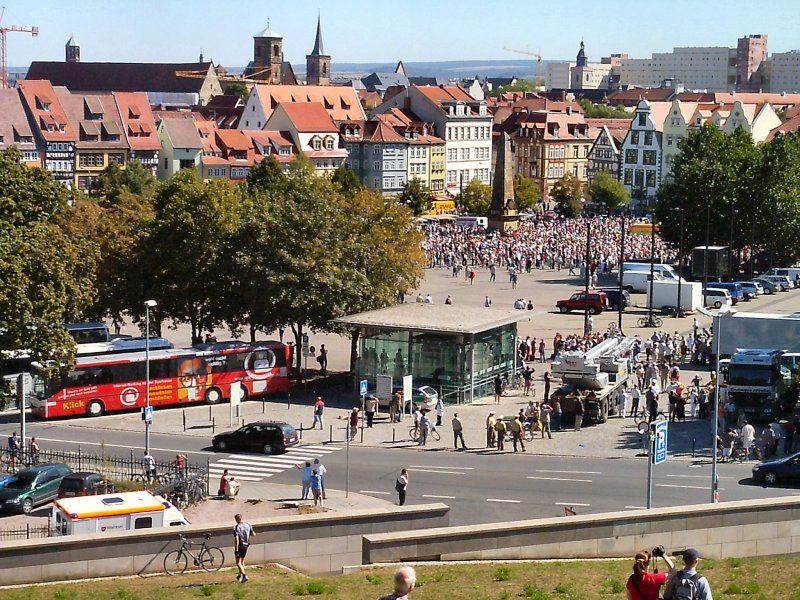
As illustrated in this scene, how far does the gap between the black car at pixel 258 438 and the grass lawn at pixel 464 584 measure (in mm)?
18723

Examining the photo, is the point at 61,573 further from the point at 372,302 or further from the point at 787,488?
the point at 372,302

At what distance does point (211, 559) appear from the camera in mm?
23531

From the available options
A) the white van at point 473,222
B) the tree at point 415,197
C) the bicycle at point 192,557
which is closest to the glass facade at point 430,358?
the bicycle at point 192,557

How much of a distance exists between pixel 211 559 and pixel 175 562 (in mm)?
608

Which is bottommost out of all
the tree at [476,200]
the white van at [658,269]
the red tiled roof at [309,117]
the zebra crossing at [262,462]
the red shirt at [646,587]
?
the zebra crossing at [262,462]

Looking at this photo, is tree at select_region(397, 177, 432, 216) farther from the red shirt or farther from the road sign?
the red shirt

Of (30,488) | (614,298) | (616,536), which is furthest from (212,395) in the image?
(614,298)

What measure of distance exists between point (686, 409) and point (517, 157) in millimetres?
130147

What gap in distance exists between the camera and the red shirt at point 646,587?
53.2 feet

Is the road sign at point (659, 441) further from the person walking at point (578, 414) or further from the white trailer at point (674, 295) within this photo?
the white trailer at point (674, 295)

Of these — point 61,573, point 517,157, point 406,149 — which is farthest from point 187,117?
point 61,573

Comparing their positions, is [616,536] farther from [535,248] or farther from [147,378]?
[535,248]

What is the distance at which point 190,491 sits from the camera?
113ft

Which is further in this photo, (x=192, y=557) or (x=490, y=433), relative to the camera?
(x=490, y=433)
